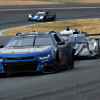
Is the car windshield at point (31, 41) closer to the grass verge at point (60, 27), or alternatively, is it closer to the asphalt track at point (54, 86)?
the asphalt track at point (54, 86)

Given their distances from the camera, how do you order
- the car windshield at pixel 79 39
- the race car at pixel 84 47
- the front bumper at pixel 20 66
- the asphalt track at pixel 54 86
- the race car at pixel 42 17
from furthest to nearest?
the race car at pixel 42 17 < the car windshield at pixel 79 39 < the race car at pixel 84 47 < the front bumper at pixel 20 66 < the asphalt track at pixel 54 86

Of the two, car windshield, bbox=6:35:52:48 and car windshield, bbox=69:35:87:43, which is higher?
car windshield, bbox=6:35:52:48

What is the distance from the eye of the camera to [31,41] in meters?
16.6

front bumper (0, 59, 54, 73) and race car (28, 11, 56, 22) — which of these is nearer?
front bumper (0, 59, 54, 73)

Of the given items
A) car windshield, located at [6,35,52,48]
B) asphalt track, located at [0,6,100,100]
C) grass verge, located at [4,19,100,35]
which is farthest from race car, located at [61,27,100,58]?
grass verge, located at [4,19,100,35]

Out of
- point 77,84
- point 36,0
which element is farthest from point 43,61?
point 36,0

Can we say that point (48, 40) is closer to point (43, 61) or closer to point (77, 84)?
point (43, 61)

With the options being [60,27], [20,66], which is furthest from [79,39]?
[60,27]

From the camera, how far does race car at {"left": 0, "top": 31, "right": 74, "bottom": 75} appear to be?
15.1m

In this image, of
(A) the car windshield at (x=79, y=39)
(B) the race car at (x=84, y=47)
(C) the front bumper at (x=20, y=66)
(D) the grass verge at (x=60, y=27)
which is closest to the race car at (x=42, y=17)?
(D) the grass verge at (x=60, y=27)

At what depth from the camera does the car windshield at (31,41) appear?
644 inches

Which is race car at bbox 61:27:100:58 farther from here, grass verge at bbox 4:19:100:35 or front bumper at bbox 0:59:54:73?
grass verge at bbox 4:19:100:35

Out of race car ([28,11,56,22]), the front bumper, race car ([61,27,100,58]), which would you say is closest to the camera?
the front bumper

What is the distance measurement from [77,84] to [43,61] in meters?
2.91
